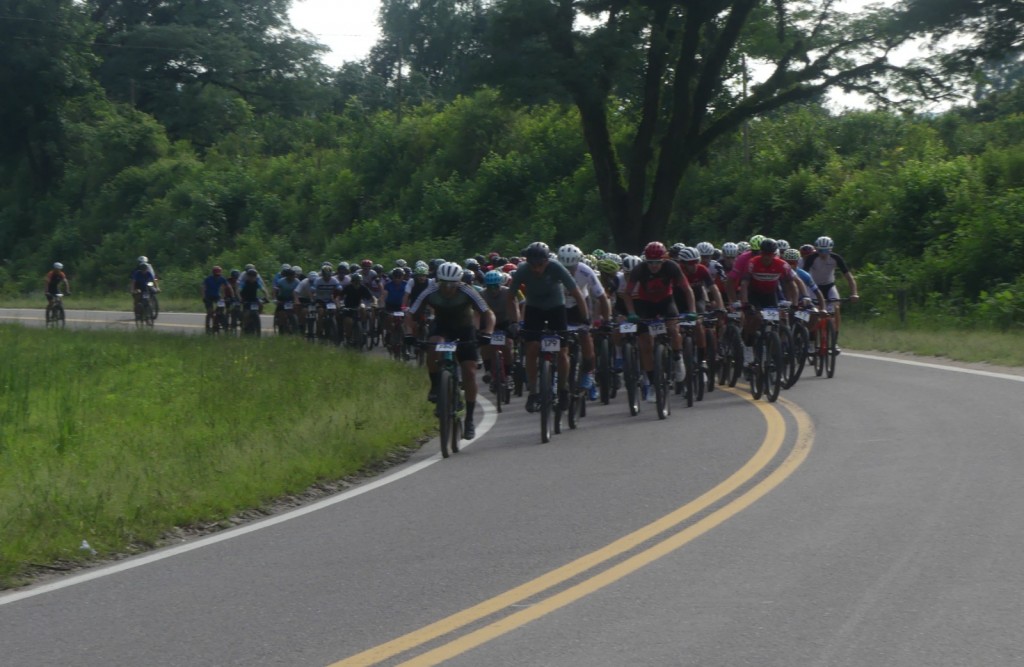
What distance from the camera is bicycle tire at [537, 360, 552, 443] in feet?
47.3

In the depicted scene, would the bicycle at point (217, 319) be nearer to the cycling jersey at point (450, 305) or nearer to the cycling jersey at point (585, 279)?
the cycling jersey at point (585, 279)

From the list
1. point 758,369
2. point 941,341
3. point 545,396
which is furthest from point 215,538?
point 941,341

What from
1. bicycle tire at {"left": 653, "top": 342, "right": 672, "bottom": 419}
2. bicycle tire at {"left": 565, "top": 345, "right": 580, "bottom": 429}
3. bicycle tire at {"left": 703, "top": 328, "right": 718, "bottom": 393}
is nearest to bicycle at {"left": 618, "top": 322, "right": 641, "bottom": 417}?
bicycle tire at {"left": 653, "top": 342, "right": 672, "bottom": 419}

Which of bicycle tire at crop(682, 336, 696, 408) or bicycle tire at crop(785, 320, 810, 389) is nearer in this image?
bicycle tire at crop(682, 336, 696, 408)

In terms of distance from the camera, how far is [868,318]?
3275 centimetres

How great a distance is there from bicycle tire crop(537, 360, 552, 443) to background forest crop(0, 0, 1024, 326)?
57.6 ft

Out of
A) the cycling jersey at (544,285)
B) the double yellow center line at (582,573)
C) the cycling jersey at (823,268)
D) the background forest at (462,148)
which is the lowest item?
the double yellow center line at (582,573)

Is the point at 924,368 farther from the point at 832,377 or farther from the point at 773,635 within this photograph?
the point at 773,635

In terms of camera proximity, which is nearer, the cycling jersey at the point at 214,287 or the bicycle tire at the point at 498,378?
the bicycle tire at the point at 498,378

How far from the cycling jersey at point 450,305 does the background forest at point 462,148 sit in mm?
18279

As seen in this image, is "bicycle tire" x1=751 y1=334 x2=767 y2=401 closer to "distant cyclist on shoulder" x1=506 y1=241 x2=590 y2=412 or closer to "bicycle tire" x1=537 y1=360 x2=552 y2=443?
"distant cyclist on shoulder" x1=506 y1=241 x2=590 y2=412

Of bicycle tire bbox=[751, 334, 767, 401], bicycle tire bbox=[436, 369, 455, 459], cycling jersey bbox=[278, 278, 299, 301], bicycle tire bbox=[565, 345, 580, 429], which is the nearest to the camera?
bicycle tire bbox=[436, 369, 455, 459]

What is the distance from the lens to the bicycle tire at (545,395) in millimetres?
14406

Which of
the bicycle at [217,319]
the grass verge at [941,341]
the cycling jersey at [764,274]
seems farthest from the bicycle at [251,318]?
the cycling jersey at [764,274]
